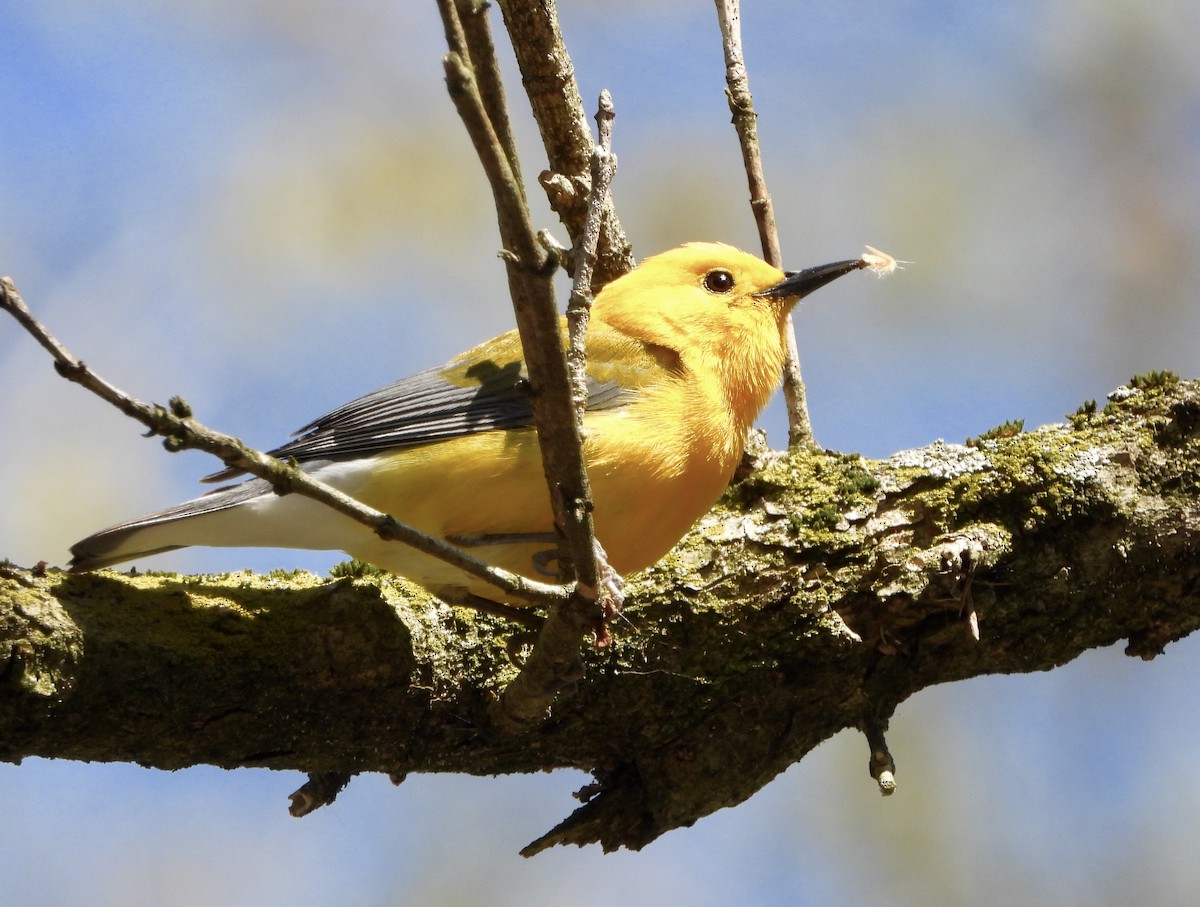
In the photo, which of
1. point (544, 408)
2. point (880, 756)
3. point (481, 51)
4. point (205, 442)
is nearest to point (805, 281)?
point (880, 756)

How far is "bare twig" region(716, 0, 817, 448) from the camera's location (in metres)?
5.58

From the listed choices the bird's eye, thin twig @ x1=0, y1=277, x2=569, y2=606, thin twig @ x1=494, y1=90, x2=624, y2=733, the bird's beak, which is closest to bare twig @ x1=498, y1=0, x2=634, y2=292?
the bird's eye

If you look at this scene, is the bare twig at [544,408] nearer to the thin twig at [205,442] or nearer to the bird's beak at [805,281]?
the thin twig at [205,442]

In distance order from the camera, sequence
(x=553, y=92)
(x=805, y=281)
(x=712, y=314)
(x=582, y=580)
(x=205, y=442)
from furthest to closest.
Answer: (x=805, y=281) → (x=712, y=314) → (x=553, y=92) → (x=582, y=580) → (x=205, y=442)

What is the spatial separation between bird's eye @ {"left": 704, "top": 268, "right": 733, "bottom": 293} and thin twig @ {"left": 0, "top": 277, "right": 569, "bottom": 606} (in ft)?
8.69

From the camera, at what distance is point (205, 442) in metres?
2.64

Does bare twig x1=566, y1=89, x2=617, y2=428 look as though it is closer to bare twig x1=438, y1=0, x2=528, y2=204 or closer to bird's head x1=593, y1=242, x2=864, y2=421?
bare twig x1=438, y1=0, x2=528, y2=204

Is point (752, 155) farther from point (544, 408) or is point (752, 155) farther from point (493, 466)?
point (544, 408)

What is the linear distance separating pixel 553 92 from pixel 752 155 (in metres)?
1.04

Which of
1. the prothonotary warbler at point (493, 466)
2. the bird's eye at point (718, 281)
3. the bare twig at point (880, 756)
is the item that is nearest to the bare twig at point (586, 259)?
the prothonotary warbler at point (493, 466)

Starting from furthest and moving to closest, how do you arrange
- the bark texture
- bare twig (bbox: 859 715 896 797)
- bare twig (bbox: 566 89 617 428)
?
the bark texture
bare twig (bbox: 859 715 896 797)
bare twig (bbox: 566 89 617 428)

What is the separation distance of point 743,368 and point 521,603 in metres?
1.37

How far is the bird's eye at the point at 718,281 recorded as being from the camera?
18.3ft

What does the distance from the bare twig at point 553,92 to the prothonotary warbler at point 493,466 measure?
0.71m
